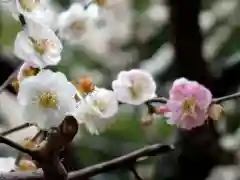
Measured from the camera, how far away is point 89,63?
116cm

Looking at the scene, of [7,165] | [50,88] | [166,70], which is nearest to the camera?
[50,88]

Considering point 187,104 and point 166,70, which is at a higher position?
point 166,70

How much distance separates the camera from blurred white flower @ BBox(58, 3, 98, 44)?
59 centimetres

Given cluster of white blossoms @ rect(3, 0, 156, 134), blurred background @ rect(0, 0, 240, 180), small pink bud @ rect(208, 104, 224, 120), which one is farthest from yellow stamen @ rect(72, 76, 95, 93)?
blurred background @ rect(0, 0, 240, 180)

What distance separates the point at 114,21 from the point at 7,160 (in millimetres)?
838

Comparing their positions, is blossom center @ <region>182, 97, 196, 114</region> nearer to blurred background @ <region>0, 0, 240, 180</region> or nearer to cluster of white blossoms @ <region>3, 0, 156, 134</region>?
cluster of white blossoms @ <region>3, 0, 156, 134</region>

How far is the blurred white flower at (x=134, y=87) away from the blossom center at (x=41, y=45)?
0.08 m

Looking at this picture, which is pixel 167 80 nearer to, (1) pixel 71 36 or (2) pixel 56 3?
(2) pixel 56 3

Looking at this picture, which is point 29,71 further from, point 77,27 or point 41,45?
point 77,27

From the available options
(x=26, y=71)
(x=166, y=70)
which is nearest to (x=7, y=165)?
(x=26, y=71)

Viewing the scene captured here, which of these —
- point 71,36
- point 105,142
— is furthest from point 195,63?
point 71,36

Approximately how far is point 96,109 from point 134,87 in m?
0.05

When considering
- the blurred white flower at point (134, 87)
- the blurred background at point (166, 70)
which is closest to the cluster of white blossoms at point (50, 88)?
the blurred white flower at point (134, 87)

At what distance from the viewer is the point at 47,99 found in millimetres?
444
